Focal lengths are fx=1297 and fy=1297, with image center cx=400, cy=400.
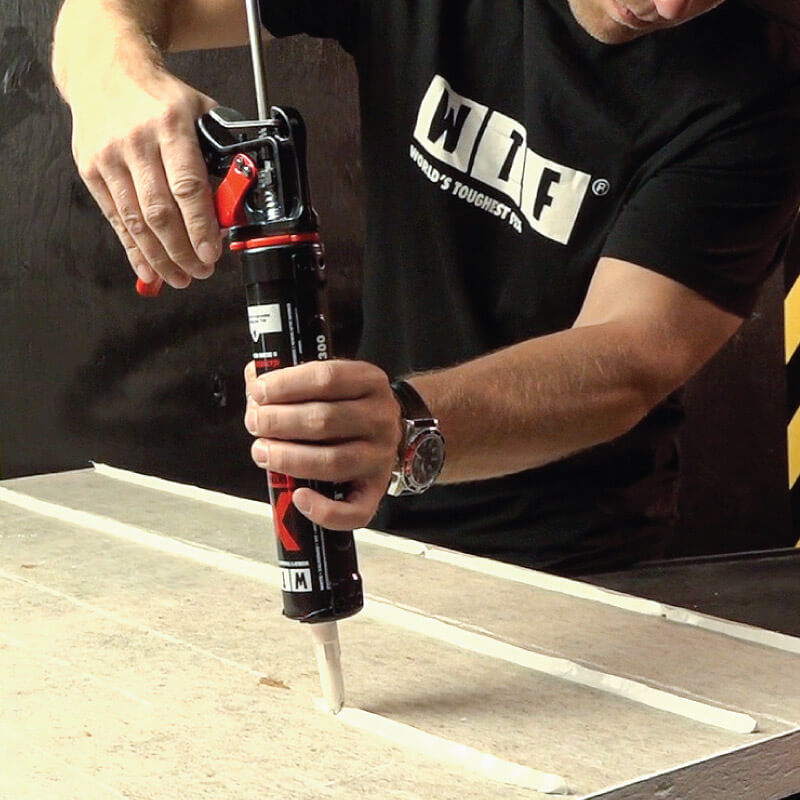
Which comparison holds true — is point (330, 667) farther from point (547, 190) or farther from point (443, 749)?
point (547, 190)

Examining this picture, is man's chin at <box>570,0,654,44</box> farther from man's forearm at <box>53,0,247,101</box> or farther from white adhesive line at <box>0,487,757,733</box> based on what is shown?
white adhesive line at <box>0,487,757,733</box>

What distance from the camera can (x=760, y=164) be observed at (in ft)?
4.23

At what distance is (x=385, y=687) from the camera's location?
2.83 feet

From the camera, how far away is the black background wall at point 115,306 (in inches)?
74.3

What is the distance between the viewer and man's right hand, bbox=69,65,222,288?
0.83m

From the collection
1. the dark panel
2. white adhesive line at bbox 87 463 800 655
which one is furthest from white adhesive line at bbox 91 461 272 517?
the dark panel

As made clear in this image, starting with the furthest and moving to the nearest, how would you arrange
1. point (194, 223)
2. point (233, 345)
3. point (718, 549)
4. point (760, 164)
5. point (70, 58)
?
point (718, 549) → point (233, 345) → point (760, 164) → point (70, 58) → point (194, 223)

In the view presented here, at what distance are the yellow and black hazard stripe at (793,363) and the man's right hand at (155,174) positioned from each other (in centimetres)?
184

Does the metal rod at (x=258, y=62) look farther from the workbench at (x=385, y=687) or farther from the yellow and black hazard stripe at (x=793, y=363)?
the yellow and black hazard stripe at (x=793, y=363)

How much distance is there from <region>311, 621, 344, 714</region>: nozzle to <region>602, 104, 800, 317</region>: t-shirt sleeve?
1.93 ft

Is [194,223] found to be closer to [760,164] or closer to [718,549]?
[760,164]

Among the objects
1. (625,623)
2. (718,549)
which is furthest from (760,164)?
(718,549)

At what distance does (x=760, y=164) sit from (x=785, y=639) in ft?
1.79

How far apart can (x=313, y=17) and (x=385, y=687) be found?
92cm
